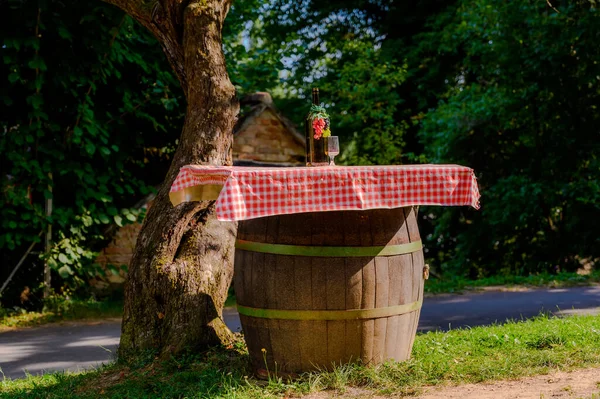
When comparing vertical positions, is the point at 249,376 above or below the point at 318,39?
below

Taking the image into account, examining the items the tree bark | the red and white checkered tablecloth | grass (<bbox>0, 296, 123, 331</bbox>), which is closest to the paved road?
grass (<bbox>0, 296, 123, 331</bbox>)

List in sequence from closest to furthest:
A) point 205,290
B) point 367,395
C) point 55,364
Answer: point 367,395, point 205,290, point 55,364

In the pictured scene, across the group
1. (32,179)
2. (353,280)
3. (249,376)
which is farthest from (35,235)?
(353,280)

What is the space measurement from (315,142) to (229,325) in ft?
11.6

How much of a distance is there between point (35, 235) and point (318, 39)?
42.1ft

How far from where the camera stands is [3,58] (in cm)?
876

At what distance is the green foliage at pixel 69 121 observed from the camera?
900 cm

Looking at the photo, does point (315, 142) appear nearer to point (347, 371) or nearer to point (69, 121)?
point (347, 371)

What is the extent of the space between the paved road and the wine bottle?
264cm

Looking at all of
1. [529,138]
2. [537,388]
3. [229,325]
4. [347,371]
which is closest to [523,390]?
[537,388]

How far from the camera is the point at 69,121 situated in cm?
963

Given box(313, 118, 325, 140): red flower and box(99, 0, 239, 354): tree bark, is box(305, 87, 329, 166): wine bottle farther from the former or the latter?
box(99, 0, 239, 354): tree bark

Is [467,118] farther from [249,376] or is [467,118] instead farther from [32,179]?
[249,376]

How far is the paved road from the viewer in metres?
6.64
